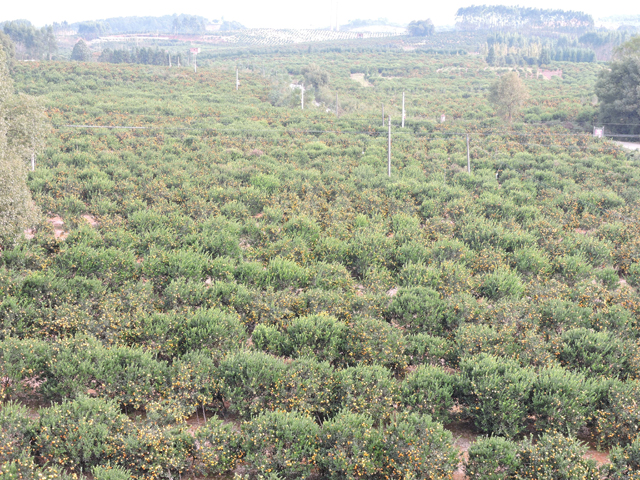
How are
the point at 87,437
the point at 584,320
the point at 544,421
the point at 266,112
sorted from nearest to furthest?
1. the point at 87,437
2. the point at 544,421
3. the point at 584,320
4. the point at 266,112

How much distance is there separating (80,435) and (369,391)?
20.8 ft

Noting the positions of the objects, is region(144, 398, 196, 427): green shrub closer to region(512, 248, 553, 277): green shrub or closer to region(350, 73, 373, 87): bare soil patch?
region(512, 248, 553, 277): green shrub

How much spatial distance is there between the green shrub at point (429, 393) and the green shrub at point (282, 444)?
8.57 ft

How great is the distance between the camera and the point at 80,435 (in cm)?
978

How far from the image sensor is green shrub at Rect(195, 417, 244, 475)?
992 centimetres

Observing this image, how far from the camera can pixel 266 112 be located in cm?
5719

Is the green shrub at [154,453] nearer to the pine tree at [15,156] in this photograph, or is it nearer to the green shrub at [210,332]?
the green shrub at [210,332]

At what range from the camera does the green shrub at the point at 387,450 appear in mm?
9609

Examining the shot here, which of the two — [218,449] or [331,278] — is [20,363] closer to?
[218,449]

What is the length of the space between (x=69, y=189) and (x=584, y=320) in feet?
86.3

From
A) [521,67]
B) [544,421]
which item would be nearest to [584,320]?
[544,421]

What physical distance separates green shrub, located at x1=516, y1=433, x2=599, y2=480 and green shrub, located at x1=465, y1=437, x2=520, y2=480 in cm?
19

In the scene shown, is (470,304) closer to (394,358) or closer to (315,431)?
(394,358)

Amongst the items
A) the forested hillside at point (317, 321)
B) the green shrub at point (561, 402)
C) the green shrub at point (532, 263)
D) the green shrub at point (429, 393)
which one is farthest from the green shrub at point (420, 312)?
the green shrub at point (532, 263)
